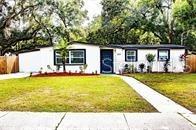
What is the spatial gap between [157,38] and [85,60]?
19024 mm

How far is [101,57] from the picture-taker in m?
33.3

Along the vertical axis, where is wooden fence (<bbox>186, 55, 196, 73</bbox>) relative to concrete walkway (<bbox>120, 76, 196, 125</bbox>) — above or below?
above

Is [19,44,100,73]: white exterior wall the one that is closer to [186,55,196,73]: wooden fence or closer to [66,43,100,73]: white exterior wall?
[66,43,100,73]: white exterior wall

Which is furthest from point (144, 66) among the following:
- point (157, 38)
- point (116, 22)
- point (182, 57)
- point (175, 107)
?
point (175, 107)

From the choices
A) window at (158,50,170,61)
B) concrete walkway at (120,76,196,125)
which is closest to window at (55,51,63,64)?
window at (158,50,170,61)

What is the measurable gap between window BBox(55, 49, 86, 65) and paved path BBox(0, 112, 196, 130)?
889 inches

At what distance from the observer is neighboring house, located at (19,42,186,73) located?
1275 inches

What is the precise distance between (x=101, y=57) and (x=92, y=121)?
24.5 metres

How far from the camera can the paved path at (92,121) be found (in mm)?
8164

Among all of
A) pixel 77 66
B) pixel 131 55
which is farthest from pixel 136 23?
pixel 77 66

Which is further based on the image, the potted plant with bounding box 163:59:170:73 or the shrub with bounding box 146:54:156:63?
the potted plant with bounding box 163:59:170:73

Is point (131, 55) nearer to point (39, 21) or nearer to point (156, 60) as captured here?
point (156, 60)

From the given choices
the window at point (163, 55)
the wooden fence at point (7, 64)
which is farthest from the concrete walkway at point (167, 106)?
the wooden fence at point (7, 64)

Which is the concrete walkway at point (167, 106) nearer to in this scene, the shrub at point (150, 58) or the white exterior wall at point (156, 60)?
the shrub at point (150, 58)
